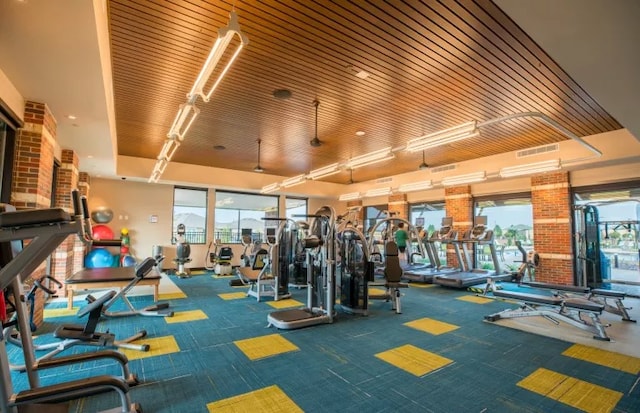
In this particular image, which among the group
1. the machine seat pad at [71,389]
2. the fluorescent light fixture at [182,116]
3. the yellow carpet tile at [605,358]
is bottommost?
the yellow carpet tile at [605,358]

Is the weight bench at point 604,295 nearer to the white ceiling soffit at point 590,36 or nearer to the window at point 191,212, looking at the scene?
the white ceiling soffit at point 590,36

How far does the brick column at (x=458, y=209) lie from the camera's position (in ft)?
31.3

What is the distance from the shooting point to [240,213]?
11773 millimetres

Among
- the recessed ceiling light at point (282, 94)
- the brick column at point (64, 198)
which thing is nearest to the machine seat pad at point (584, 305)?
the recessed ceiling light at point (282, 94)

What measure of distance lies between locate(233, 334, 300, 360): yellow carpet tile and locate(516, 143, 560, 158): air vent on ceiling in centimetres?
721

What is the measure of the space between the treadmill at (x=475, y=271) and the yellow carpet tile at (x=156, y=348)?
6.11m

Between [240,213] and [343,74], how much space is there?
27.8ft

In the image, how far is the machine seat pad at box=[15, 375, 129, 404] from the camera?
5.84ft

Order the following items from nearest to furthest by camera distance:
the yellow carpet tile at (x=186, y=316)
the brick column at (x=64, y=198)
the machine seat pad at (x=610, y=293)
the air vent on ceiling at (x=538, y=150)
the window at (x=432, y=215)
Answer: the yellow carpet tile at (x=186, y=316), the machine seat pad at (x=610, y=293), the brick column at (x=64, y=198), the air vent on ceiling at (x=538, y=150), the window at (x=432, y=215)

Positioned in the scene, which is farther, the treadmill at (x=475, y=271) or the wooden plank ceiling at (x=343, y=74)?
the treadmill at (x=475, y=271)

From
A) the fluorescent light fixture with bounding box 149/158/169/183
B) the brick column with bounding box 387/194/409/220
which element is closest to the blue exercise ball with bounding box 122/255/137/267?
the fluorescent light fixture with bounding box 149/158/169/183

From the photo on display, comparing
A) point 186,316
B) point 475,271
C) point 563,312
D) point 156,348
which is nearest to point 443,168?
point 475,271

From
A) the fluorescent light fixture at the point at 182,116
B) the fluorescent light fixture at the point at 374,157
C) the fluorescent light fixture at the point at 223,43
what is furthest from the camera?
the fluorescent light fixture at the point at 374,157

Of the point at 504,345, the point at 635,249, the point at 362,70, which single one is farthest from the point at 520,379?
the point at 635,249
